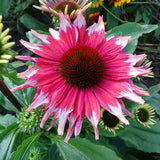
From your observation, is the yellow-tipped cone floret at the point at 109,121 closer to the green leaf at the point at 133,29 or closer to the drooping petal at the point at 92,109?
the drooping petal at the point at 92,109

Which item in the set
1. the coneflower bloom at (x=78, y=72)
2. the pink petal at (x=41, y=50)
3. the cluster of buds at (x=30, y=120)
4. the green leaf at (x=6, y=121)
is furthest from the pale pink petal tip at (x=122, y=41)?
the green leaf at (x=6, y=121)

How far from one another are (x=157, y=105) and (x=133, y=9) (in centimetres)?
112

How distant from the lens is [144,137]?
1041mm

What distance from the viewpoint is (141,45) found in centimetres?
177

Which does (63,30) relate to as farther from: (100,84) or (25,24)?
(25,24)

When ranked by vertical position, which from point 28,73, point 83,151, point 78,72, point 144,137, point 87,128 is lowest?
point 144,137

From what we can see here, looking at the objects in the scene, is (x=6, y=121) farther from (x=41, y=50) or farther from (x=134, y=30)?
(x=134, y=30)

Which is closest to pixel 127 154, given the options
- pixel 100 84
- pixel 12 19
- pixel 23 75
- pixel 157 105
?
pixel 157 105

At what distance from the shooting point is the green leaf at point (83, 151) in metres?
→ 0.71

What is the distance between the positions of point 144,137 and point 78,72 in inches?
25.1

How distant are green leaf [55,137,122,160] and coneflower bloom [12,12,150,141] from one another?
0.15 metres

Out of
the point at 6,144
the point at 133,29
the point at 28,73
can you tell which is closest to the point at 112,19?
the point at 133,29

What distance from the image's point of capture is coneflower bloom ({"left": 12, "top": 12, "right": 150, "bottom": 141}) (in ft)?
1.97

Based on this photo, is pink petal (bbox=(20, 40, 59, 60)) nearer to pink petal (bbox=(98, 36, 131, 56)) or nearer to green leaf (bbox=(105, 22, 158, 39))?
pink petal (bbox=(98, 36, 131, 56))
